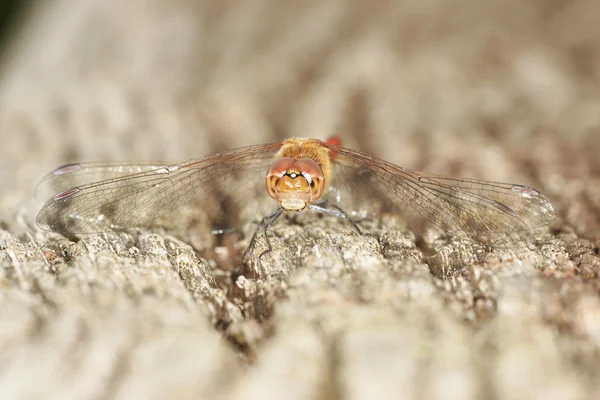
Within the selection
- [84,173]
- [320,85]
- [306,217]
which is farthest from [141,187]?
[320,85]

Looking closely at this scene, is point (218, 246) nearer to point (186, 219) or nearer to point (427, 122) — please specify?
point (186, 219)

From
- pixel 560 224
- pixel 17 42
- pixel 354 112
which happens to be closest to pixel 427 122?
pixel 354 112

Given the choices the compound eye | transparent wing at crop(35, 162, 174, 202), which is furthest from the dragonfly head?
transparent wing at crop(35, 162, 174, 202)

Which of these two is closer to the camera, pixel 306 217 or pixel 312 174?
pixel 306 217

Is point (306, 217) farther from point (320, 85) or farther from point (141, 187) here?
point (320, 85)

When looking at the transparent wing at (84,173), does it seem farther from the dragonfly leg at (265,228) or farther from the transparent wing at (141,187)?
the dragonfly leg at (265,228)

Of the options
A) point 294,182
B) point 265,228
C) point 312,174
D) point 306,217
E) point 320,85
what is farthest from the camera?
point 320,85
